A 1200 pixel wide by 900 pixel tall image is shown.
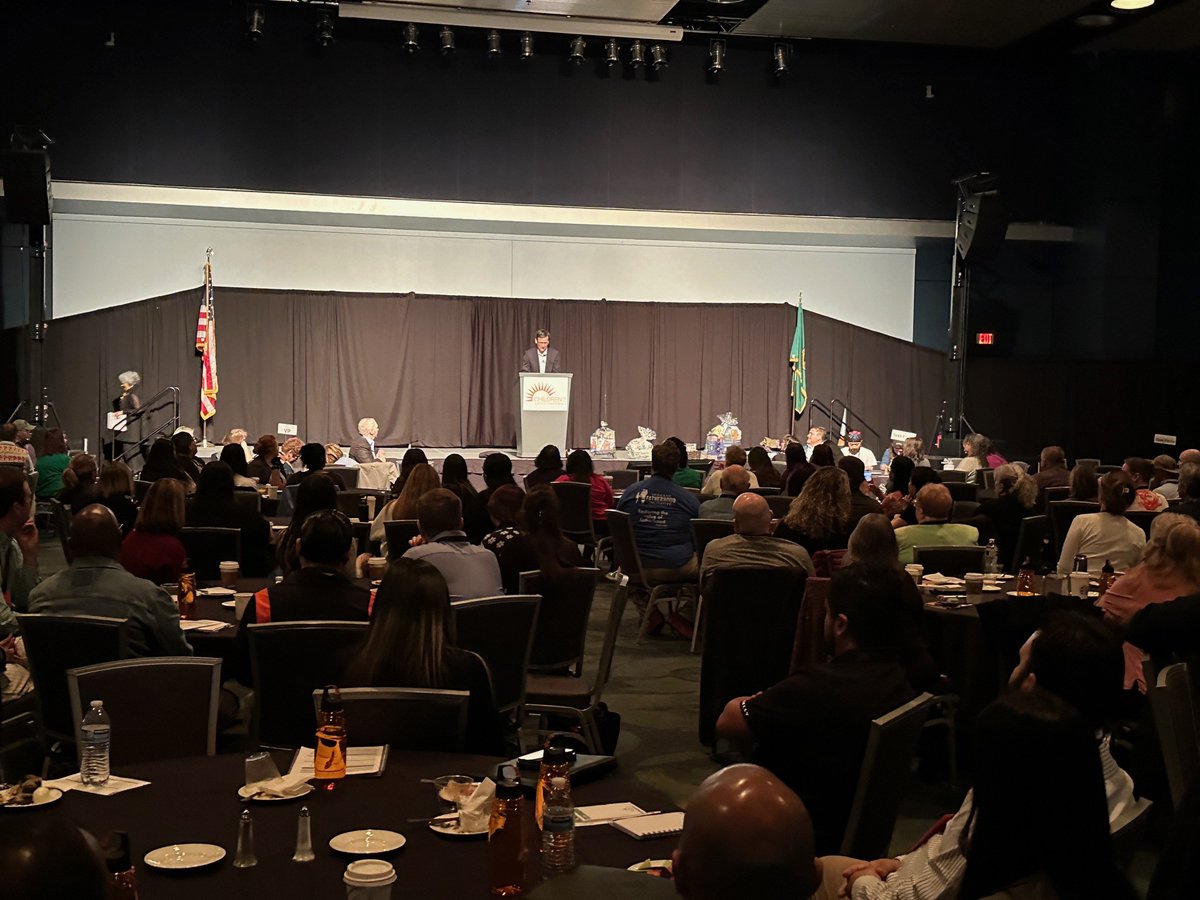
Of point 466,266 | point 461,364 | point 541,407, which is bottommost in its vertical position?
point 541,407

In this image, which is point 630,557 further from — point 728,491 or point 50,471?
point 50,471

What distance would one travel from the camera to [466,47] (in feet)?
58.7

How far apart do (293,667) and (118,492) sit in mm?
3908

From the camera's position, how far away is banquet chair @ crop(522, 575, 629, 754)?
17.0ft

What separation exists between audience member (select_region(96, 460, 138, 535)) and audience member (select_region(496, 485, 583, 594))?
2.66 metres

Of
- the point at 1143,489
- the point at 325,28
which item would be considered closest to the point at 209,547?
the point at 1143,489

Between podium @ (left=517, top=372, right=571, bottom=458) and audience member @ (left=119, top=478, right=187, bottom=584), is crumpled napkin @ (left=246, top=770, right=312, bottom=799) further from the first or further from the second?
podium @ (left=517, top=372, right=571, bottom=458)

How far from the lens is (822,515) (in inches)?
270

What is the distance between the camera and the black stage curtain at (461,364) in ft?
57.3

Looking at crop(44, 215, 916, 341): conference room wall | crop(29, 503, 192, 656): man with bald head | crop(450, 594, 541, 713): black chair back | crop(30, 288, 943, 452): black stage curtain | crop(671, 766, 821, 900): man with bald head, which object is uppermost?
crop(44, 215, 916, 341): conference room wall

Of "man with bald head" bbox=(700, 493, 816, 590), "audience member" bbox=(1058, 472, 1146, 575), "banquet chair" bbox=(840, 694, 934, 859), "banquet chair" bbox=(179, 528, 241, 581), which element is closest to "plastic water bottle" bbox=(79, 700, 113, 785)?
"banquet chair" bbox=(840, 694, 934, 859)

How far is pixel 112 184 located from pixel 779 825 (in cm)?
1710

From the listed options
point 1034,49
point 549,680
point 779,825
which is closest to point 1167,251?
point 1034,49

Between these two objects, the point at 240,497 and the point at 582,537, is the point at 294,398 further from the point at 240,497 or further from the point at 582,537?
the point at 240,497
